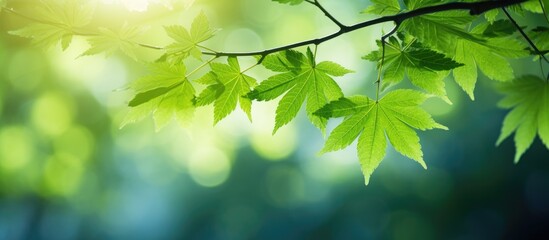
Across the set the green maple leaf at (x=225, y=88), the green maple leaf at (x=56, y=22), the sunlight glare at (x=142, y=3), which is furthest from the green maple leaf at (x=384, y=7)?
the green maple leaf at (x=56, y=22)

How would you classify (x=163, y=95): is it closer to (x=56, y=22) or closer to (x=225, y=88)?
(x=225, y=88)

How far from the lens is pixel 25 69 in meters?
12.0

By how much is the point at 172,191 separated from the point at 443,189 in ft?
28.7

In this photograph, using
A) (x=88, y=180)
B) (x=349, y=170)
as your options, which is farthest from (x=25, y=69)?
(x=349, y=170)

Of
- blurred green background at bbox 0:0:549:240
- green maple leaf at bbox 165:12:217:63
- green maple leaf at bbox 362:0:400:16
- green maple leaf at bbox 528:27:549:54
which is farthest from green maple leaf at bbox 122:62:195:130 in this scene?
blurred green background at bbox 0:0:549:240

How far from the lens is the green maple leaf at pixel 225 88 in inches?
47.0

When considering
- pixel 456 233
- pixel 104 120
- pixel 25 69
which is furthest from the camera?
pixel 456 233

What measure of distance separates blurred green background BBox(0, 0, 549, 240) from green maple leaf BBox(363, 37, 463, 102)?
10173 mm

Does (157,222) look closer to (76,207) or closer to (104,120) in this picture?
(76,207)

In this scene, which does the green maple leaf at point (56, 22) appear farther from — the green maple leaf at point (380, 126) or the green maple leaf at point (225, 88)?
the green maple leaf at point (380, 126)

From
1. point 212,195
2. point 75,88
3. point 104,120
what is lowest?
point 212,195

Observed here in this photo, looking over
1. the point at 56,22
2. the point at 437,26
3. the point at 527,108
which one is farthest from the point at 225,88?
the point at 527,108

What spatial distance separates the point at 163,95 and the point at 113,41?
0.20 metres

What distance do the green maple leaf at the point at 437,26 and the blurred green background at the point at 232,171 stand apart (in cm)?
1030
